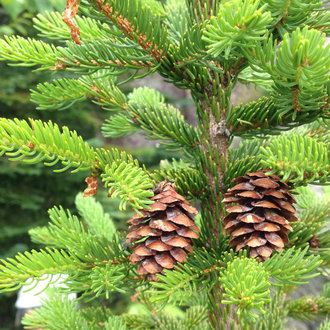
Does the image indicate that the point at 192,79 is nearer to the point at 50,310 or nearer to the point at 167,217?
the point at 167,217

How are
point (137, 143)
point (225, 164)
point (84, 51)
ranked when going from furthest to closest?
point (137, 143), point (225, 164), point (84, 51)

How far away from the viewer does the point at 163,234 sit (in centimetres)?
43

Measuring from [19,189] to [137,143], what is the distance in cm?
182

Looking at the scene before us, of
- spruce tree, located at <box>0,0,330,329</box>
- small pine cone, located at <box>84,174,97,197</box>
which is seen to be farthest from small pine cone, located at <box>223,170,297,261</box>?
small pine cone, located at <box>84,174,97,197</box>

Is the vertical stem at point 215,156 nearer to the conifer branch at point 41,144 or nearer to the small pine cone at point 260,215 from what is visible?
the small pine cone at point 260,215

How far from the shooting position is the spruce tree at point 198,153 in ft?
1.10

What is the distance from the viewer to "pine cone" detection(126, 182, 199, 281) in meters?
0.42

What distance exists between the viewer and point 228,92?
20.0 inches

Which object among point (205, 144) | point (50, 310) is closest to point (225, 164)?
point (205, 144)

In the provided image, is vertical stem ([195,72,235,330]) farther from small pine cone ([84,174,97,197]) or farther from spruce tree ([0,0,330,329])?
small pine cone ([84,174,97,197])

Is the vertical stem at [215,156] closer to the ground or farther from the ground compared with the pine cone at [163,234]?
farther from the ground

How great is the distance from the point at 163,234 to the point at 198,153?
159 millimetres

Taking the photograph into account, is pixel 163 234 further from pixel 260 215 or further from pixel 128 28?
pixel 128 28

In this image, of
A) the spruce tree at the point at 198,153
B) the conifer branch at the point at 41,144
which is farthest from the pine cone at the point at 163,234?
the conifer branch at the point at 41,144
